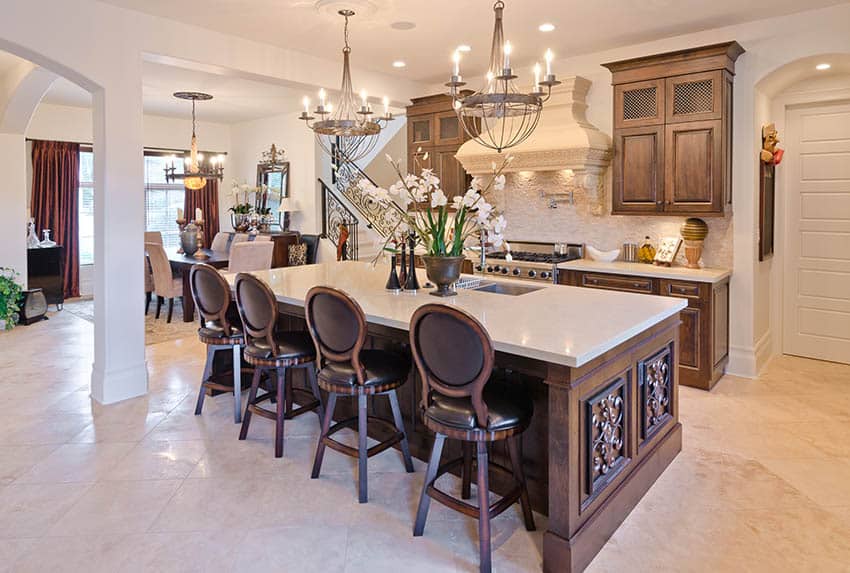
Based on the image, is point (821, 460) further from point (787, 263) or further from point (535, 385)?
point (787, 263)

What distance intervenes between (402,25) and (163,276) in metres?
4.33

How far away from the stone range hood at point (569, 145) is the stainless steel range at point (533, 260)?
0.56 m

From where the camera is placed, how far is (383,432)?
3473mm

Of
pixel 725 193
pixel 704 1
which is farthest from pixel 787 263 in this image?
pixel 704 1

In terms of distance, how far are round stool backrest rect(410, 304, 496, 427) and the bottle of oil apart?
3.38 m

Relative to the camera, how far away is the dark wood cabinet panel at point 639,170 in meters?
4.86

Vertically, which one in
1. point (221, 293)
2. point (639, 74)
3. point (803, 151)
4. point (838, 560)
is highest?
point (639, 74)

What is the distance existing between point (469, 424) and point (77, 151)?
8.69m

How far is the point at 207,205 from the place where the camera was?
10367 mm

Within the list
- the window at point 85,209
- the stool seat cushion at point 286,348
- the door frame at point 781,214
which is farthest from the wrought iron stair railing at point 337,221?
the door frame at point 781,214

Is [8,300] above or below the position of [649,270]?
below

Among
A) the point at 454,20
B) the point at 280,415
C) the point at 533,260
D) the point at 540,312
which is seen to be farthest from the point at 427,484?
the point at 454,20

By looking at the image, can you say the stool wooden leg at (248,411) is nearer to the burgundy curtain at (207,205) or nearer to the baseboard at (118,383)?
the baseboard at (118,383)

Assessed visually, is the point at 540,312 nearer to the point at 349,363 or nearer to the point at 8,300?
the point at 349,363
